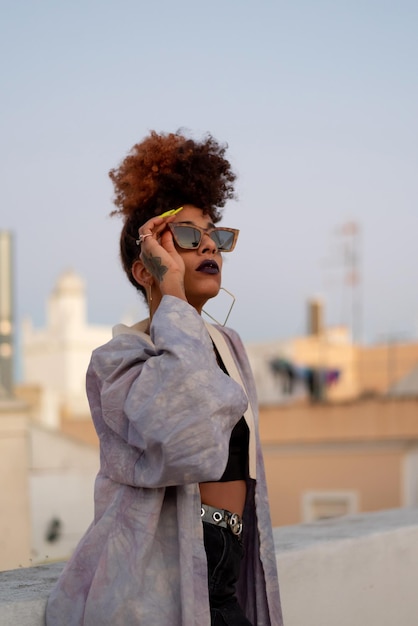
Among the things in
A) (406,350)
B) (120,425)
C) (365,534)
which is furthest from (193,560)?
(406,350)

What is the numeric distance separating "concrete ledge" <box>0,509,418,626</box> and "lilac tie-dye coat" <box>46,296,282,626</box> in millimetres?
807

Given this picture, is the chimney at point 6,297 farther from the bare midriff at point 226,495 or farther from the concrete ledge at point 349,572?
the bare midriff at point 226,495

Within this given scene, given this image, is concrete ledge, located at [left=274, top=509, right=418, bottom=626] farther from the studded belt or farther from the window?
the window

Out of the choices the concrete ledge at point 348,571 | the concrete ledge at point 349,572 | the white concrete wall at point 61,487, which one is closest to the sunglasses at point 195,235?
the concrete ledge at point 348,571

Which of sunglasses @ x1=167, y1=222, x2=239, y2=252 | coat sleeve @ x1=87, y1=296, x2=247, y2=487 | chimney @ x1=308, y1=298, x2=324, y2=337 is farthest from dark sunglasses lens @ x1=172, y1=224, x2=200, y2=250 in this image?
chimney @ x1=308, y1=298, x2=324, y2=337

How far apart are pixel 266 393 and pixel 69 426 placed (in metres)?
17.8

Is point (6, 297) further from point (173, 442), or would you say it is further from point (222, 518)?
point (173, 442)

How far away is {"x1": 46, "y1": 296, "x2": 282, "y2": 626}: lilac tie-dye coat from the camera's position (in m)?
2.14

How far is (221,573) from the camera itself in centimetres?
234

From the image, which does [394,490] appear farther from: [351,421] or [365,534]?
[365,534]

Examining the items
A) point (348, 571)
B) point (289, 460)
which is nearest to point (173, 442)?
point (348, 571)

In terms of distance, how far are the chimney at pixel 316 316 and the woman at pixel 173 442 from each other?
45661 mm

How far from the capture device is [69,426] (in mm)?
26469

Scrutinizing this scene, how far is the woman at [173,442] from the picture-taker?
216 cm
